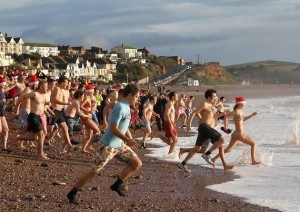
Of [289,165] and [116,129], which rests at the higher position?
[116,129]

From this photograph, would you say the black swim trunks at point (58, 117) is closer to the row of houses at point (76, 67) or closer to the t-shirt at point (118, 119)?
the t-shirt at point (118, 119)

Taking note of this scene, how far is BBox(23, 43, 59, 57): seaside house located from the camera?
138500 mm

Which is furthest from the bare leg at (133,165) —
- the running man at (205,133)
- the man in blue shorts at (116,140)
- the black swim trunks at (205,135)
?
the black swim trunks at (205,135)

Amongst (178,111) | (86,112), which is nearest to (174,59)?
(178,111)

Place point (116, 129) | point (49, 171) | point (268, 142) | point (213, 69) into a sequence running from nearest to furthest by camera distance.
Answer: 1. point (116, 129)
2. point (49, 171)
3. point (268, 142)
4. point (213, 69)

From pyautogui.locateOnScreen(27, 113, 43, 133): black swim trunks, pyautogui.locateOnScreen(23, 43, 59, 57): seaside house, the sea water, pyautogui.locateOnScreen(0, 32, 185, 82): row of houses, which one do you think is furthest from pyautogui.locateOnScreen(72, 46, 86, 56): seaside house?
pyautogui.locateOnScreen(27, 113, 43, 133): black swim trunks

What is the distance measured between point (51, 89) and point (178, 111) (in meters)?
13.4

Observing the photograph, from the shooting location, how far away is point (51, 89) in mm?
13273

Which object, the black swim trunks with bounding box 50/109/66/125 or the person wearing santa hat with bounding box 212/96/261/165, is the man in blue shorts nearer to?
the person wearing santa hat with bounding box 212/96/261/165

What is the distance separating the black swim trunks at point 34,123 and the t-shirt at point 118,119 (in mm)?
4276

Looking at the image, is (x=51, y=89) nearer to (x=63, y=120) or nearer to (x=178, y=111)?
(x=63, y=120)

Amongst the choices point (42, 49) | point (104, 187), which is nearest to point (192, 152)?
point (104, 187)

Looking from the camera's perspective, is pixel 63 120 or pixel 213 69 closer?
pixel 63 120

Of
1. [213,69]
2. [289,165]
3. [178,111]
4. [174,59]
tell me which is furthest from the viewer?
[174,59]
